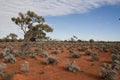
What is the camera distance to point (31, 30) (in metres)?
24.8

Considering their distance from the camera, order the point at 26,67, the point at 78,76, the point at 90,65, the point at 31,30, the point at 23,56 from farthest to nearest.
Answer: the point at 31,30 → the point at 23,56 → the point at 90,65 → the point at 26,67 → the point at 78,76

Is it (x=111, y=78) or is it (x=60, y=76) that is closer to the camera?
(x=111, y=78)

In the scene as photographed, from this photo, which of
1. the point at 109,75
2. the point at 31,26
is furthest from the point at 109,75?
the point at 31,26

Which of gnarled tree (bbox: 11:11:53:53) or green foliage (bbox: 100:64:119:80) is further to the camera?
gnarled tree (bbox: 11:11:53:53)

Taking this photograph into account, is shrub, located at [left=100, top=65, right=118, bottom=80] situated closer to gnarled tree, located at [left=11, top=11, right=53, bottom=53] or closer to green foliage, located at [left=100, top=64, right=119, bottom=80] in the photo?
green foliage, located at [left=100, top=64, right=119, bottom=80]

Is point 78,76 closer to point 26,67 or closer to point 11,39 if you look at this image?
point 26,67

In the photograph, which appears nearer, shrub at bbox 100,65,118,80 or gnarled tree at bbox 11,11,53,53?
shrub at bbox 100,65,118,80

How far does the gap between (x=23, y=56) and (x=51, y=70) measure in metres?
5.96

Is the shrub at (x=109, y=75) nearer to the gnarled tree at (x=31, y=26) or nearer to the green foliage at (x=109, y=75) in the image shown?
the green foliage at (x=109, y=75)

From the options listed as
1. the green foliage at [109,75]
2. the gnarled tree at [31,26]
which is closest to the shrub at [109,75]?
the green foliage at [109,75]

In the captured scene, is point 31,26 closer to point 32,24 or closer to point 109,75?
point 32,24

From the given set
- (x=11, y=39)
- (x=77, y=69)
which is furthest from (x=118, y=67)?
(x=11, y=39)

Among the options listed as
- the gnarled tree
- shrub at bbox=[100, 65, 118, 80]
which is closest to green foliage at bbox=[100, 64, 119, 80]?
shrub at bbox=[100, 65, 118, 80]

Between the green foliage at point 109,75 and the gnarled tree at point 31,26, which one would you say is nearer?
the green foliage at point 109,75
